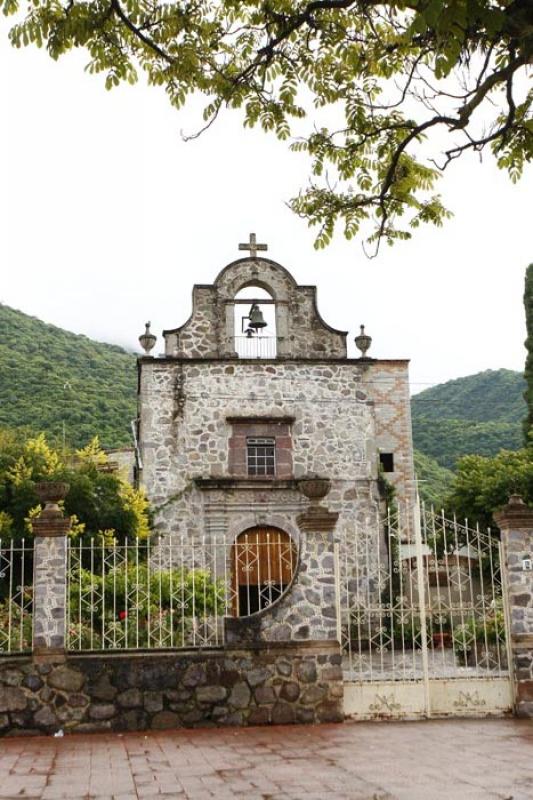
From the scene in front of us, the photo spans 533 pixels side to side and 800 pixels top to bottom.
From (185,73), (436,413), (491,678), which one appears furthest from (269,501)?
(436,413)

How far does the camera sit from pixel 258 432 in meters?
20.5

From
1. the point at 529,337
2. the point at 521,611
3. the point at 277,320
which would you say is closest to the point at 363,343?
the point at 277,320

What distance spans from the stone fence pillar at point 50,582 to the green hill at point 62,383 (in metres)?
20.2

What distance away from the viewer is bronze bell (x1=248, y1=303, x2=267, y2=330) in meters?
20.4

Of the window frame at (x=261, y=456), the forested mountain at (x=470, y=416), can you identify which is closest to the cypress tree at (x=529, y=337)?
the window frame at (x=261, y=456)

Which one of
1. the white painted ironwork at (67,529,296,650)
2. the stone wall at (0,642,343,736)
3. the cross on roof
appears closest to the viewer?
the stone wall at (0,642,343,736)

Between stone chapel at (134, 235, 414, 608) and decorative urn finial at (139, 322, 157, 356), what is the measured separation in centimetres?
5

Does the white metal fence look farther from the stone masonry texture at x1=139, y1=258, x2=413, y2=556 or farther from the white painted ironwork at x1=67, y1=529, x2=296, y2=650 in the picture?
the stone masonry texture at x1=139, y1=258, x2=413, y2=556

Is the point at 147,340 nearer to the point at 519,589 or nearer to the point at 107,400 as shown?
the point at 519,589

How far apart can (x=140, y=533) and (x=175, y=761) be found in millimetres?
10692

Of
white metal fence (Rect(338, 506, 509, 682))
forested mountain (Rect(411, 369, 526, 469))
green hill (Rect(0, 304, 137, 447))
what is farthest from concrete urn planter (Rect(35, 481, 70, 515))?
forested mountain (Rect(411, 369, 526, 469))

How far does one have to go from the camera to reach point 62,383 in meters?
38.3

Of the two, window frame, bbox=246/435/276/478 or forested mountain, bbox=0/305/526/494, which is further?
forested mountain, bbox=0/305/526/494

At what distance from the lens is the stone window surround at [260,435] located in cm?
2031
